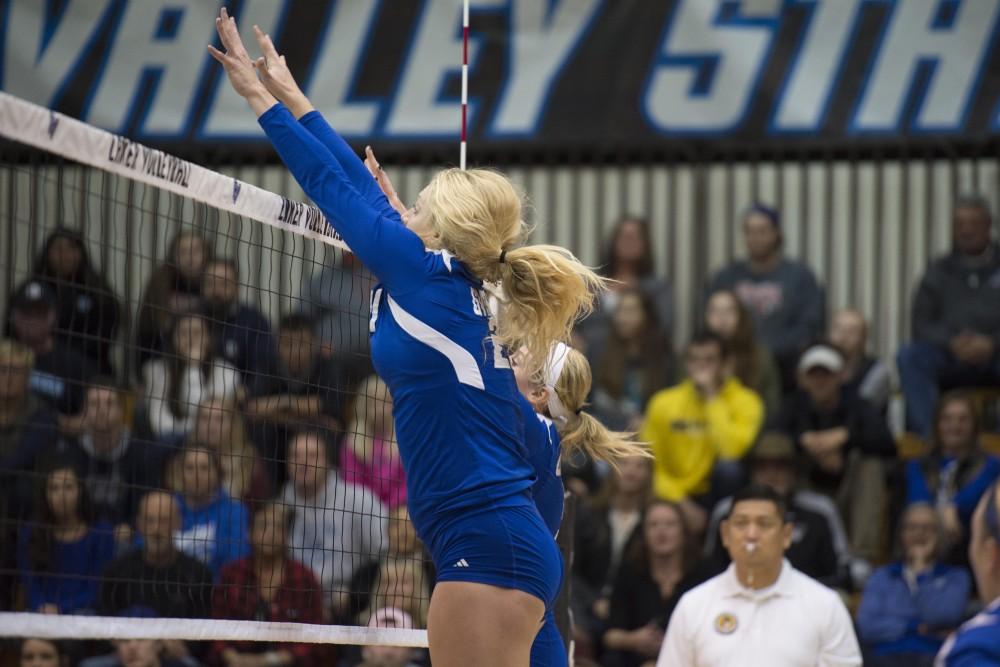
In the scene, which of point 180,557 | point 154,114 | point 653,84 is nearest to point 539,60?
point 653,84

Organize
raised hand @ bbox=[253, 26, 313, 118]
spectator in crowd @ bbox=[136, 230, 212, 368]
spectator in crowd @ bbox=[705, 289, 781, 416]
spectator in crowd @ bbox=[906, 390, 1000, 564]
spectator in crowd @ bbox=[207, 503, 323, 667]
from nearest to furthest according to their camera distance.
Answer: raised hand @ bbox=[253, 26, 313, 118], spectator in crowd @ bbox=[207, 503, 323, 667], spectator in crowd @ bbox=[906, 390, 1000, 564], spectator in crowd @ bbox=[136, 230, 212, 368], spectator in crowd @ bbox=[705, 289, 781, 416]

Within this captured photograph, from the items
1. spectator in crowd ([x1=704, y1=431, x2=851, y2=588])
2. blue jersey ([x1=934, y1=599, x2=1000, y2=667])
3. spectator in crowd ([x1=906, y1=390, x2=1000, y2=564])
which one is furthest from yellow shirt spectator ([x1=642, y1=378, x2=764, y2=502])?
blue jersey ([x1=934, y1=599, x2=1000, y2=667])

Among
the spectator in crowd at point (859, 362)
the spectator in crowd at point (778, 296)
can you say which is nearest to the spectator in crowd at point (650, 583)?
the spectator in crowd at point (859, 362)

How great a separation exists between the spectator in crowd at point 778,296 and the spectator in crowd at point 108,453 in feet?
14.0

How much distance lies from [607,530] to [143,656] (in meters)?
3.10

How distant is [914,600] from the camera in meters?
9.41

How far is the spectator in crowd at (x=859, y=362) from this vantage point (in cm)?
1100

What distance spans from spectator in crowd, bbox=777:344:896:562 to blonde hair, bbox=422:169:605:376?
619 centimetres

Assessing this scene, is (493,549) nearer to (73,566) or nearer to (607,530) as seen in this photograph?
(73,566)

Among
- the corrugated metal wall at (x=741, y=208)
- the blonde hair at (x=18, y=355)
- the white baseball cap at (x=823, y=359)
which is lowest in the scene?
the blonde hair at (x=18, y=355)

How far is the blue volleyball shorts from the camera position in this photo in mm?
4512

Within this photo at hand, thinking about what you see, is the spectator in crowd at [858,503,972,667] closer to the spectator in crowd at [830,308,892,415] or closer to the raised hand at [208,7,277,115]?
the spectator in crowd at [830,308,892,415]

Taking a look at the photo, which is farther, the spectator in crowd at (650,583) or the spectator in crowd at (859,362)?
the spectator in crowd at (859,362)

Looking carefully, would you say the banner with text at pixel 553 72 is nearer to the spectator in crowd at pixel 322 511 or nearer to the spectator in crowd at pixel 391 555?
the spectator in crowd at pixel 322 511
